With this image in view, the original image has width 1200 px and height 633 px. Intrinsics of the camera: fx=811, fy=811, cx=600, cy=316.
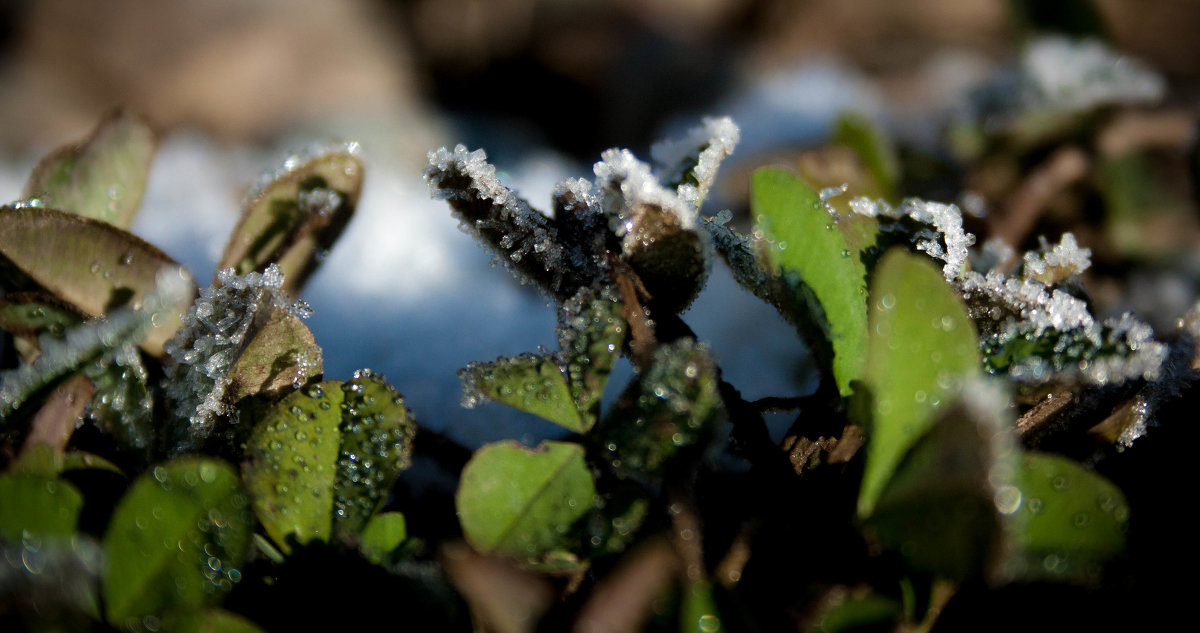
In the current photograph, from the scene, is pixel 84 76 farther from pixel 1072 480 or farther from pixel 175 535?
pixel 1072 480

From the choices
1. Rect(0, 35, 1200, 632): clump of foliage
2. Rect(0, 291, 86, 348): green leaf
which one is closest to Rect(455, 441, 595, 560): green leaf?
Rect(0, 35, 1200, 632): clump of foliage

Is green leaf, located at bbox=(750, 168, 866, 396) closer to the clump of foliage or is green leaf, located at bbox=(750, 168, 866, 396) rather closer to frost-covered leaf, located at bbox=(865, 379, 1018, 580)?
the clump of foliage

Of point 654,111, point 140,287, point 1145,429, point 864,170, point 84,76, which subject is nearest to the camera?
point 1145,429

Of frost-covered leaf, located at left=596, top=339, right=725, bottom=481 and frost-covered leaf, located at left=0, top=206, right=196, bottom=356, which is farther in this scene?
frost-covered leaf, located at left=0, top=206, right=196, bottom=356

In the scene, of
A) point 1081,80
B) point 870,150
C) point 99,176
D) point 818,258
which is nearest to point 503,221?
point 818,258

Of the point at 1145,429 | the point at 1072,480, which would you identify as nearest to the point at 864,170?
the point at 1145,429

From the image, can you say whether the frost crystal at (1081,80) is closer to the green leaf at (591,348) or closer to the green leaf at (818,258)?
the green leaf at (818,258)

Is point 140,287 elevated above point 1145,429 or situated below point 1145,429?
below
